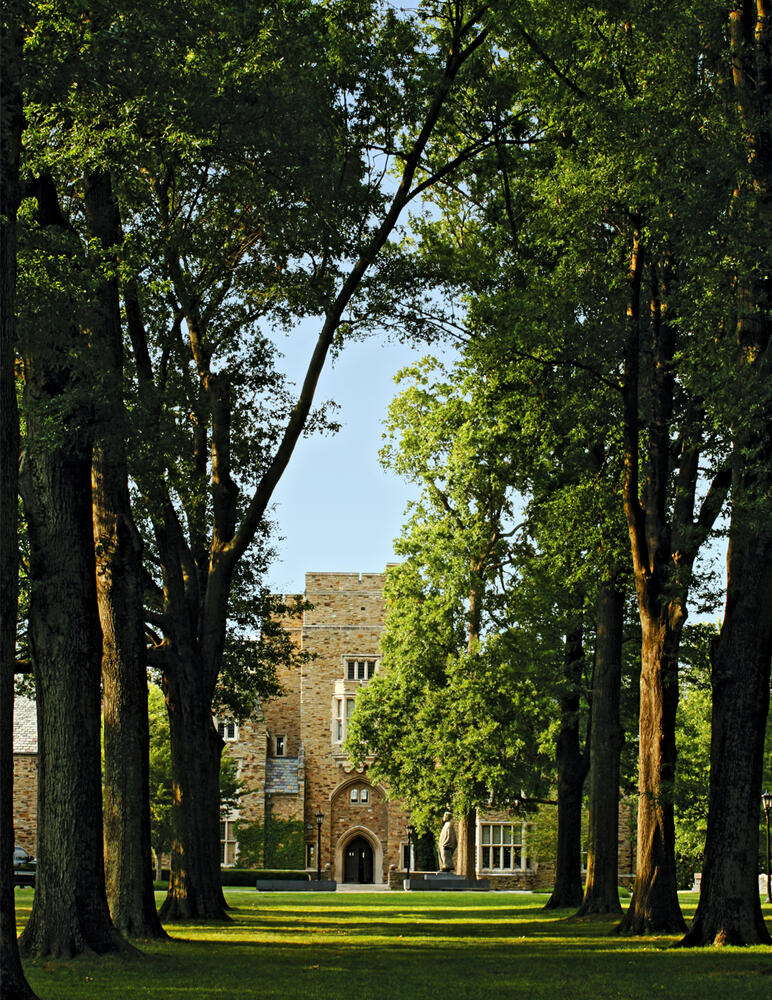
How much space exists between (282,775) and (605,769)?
1474 inches

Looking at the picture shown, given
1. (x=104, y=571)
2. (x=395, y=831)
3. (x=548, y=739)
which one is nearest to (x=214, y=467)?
(x=104, y=571)

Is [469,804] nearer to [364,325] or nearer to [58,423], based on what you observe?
[364,325]

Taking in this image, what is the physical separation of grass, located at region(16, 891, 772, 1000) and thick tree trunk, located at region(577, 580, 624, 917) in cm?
177

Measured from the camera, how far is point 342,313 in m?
18.3

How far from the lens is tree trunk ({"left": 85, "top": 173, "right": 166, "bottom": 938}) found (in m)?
15.0

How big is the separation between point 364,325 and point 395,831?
4093cm

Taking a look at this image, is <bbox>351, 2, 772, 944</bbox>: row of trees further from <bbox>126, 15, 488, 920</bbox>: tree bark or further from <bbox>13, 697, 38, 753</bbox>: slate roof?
<bbox>13, 697, 38, 753</bbox>: slate roof

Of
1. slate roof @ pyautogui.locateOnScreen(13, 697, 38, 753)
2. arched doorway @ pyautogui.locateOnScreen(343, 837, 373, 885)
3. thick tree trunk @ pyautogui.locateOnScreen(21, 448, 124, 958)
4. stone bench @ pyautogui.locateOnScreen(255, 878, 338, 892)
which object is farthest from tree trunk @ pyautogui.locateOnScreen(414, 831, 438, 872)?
thick tree trunk @ pyautogui.locateOnScreen(21, 448, 124, 958)

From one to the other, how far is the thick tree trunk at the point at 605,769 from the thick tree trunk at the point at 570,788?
15.9 feet

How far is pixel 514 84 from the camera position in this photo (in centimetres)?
1925

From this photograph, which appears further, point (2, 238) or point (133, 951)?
point (133, 951)

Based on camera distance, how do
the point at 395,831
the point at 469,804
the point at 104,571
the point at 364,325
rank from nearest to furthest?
the point at 104,571 → the point at 364,325 → the point at 469,804 → the point at 395,831

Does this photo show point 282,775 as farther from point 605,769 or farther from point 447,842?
point 605,769

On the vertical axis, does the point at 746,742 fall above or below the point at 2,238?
below
